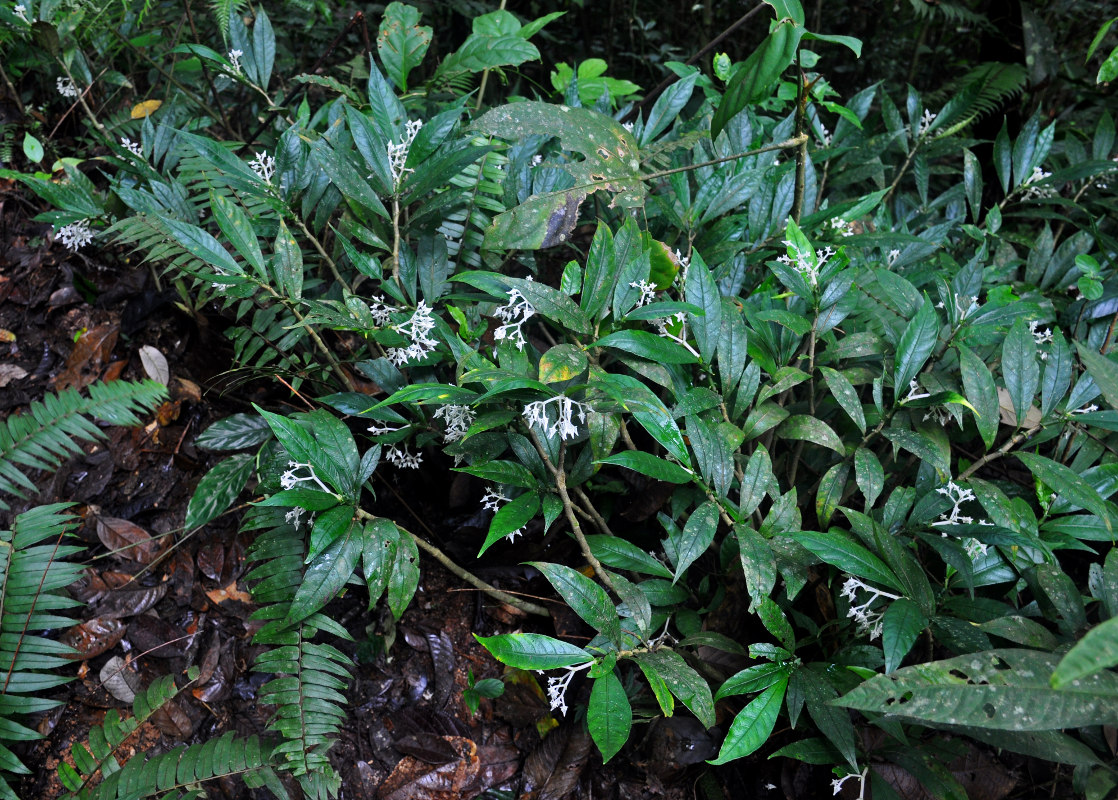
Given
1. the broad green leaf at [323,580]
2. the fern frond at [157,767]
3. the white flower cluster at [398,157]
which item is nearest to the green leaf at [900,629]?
the broad green leaf at [323,580]

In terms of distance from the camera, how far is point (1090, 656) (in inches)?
30.0

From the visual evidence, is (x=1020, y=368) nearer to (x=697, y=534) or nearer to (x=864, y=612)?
(x=864, y=612)

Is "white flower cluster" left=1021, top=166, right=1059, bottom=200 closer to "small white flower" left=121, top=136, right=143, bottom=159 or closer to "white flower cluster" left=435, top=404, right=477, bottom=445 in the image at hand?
"white flower cluster" left=435, top=404, right=477, bottom=445

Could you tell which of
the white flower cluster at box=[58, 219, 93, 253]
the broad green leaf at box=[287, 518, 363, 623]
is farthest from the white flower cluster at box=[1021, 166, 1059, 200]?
the white flower cluster at box=[58, 219, 93, 253]

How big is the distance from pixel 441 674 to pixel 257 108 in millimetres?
2338

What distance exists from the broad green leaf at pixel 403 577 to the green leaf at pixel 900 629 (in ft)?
2.74

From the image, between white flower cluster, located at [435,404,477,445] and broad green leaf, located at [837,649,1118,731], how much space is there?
828mm

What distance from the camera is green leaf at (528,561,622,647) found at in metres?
1.20

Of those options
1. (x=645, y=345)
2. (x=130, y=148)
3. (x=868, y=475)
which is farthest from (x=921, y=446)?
(x=130, y=148)

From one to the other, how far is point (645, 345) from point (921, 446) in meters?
0.63

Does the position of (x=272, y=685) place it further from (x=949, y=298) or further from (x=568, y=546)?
(x=949, y=298)

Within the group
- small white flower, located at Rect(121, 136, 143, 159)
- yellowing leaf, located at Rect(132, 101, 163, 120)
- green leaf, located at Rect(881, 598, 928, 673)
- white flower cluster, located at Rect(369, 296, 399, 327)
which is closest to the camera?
green leaf, located at Rect(881, 598, 928, 673)

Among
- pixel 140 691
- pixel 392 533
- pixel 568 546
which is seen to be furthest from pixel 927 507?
pixel 140 691

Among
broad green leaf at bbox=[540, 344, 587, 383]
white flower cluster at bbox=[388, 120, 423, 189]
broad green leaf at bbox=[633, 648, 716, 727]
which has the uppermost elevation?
white flower cluster at bbox=[388, 120, 423, 189]
